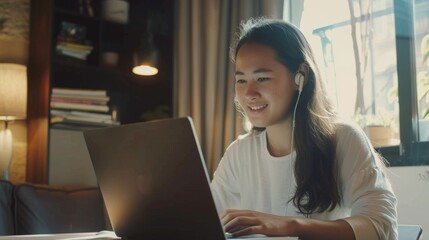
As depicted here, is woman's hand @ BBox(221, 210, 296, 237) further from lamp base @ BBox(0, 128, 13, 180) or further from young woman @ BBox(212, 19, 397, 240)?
lamp base @ BBox(0, 128, 13, 180)

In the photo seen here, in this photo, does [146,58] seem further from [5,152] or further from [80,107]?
[5,152]

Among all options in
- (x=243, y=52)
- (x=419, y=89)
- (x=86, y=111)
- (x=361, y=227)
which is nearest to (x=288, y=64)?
(x=243, y=52)

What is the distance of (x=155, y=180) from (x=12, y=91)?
5.83 ft

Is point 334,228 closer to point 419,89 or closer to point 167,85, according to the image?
point 419,89

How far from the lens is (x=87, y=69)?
288 cm

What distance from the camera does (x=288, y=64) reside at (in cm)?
147

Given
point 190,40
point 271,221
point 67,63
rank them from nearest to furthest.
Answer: point 271,221 < point 67,63 < point 190,40

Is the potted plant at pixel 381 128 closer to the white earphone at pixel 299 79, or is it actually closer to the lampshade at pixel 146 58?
the white earphone at pixel 299 79

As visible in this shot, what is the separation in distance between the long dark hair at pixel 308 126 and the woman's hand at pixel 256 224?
0.34 m

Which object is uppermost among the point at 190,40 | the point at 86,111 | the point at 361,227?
the point at 190,40

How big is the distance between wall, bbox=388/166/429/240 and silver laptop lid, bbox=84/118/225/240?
1412mm

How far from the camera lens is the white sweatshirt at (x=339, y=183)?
1182 millimetres

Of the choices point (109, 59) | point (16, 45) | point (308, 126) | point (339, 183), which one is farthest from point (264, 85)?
point (16, 45)

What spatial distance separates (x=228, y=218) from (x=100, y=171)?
11.9 inches
